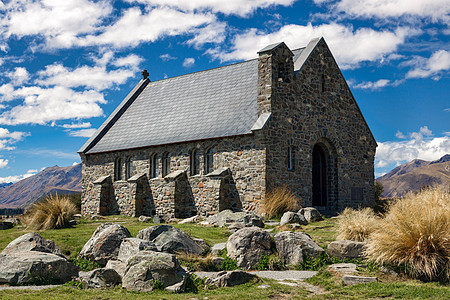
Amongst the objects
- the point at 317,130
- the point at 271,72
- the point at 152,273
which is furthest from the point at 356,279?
the point at 317,130

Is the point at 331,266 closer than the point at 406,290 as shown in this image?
No

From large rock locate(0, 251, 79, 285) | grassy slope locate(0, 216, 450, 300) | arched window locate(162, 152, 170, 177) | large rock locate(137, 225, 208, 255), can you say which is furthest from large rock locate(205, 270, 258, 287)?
arched window locate(162, 152, 170, 177)

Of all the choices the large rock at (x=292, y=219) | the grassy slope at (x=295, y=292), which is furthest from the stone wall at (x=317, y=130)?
the grassy slope at (x=295, y=292)

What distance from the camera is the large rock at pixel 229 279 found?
9.81 m

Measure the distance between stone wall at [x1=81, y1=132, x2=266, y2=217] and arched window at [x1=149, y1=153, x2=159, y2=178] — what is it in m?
0.19

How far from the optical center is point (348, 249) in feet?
39.5

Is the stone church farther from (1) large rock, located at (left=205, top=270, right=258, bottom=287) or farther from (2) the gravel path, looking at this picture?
(1) large rock, located at (left=205, top=270, right=258, bottom=287)

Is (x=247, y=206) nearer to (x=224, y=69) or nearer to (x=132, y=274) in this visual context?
(x=224, y=69)

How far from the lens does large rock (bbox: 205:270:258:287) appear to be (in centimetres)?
981

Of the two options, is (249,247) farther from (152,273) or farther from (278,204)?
(278,204)

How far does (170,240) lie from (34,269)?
3.55 m

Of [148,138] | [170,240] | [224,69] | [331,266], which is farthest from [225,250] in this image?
[224,69]

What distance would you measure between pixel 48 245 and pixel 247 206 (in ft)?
40.8

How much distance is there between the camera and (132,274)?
9.70 meters
